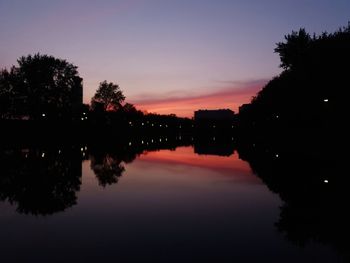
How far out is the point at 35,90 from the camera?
3622 inches

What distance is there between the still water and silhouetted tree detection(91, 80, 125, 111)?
134 metres

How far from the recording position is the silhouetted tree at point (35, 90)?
90812mm

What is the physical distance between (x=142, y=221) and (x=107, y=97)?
14481cm

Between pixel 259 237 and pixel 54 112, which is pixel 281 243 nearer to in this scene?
pixel 259 237

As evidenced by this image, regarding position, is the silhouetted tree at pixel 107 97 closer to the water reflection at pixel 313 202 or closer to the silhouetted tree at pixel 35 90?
the silhouetted tree at pixel 35 90

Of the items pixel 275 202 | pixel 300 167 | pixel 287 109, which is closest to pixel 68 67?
pixel 287 109

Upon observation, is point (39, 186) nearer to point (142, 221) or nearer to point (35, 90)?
point (142, 221)

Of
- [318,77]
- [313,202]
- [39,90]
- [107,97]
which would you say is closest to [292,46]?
[318,77]

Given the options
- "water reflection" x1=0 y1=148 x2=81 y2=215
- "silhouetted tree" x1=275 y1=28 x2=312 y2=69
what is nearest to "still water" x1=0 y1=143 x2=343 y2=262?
"water reflection" x1=0 y1=148 x2=81 y2=215

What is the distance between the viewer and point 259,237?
428 inches

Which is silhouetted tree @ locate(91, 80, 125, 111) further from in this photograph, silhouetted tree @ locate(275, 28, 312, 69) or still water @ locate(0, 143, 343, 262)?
still water @ locate(0, 143, 343, 262)

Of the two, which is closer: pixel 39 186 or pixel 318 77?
pixel 39 186

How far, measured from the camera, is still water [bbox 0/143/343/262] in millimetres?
9367

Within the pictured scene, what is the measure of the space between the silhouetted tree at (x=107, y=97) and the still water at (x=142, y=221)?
438 ft
